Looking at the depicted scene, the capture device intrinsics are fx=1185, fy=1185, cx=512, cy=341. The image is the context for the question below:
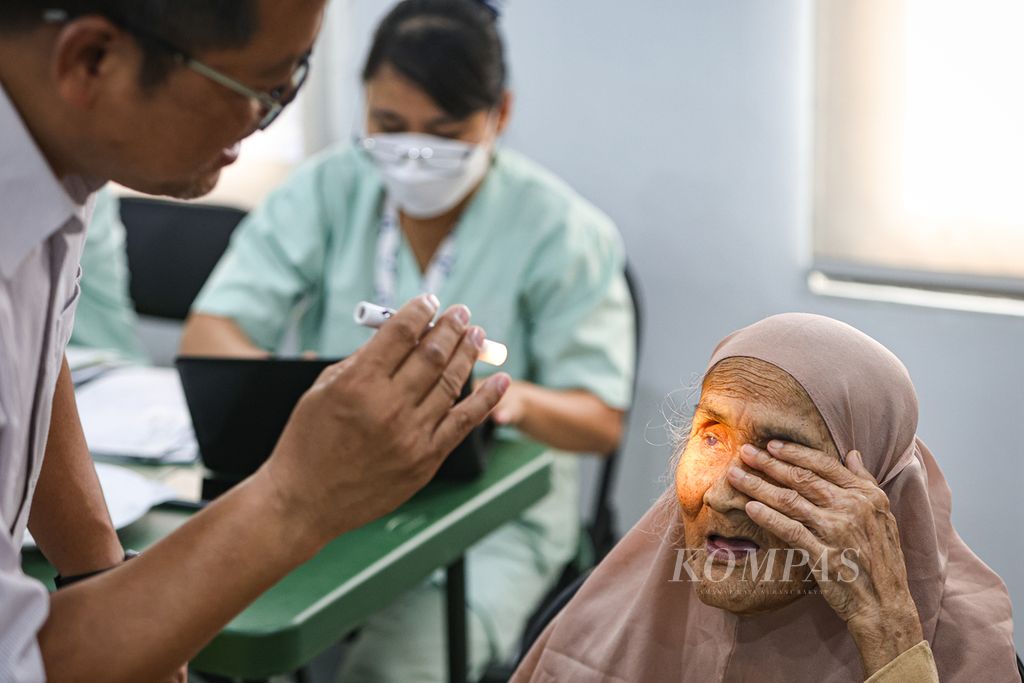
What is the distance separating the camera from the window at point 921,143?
244 centimetres

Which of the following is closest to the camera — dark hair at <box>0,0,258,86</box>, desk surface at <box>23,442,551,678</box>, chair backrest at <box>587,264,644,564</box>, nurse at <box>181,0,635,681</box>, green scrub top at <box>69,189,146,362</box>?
dark hair at <box>0,0,258,86</box>

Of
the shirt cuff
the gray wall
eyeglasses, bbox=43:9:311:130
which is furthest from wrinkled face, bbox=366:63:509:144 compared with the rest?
the shirt cuff

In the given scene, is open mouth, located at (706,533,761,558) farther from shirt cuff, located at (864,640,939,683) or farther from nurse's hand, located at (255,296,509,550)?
nurse's hand, located at (255,296,509,550)

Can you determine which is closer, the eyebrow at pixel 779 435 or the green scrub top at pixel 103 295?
the eyebrow at pixel 779 435

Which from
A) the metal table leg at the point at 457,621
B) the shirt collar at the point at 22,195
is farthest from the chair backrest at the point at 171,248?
the shirt collar at the point at 22,195

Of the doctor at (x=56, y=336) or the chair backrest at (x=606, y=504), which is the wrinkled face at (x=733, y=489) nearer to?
the doctor at (x=56, y=336)

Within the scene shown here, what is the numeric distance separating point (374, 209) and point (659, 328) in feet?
3.04

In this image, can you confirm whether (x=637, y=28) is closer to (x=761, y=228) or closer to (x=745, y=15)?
(x=745, y=15)

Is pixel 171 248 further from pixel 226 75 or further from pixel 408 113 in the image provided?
pixel 226 75

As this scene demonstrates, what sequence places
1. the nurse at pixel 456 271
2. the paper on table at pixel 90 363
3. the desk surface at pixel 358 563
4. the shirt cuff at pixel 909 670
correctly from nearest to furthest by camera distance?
1. the shirt cuff at pixel 909 670
2. the desk surface at pixel 358 563
3. the nurse at pixel 456 271
4. the paper on table at pixel 90 363

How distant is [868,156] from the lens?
2648mm

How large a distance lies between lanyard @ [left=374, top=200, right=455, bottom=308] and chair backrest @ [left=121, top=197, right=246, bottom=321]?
2.15 feet

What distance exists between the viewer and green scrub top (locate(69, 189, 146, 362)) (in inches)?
111

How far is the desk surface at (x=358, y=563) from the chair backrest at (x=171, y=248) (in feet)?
4.32
